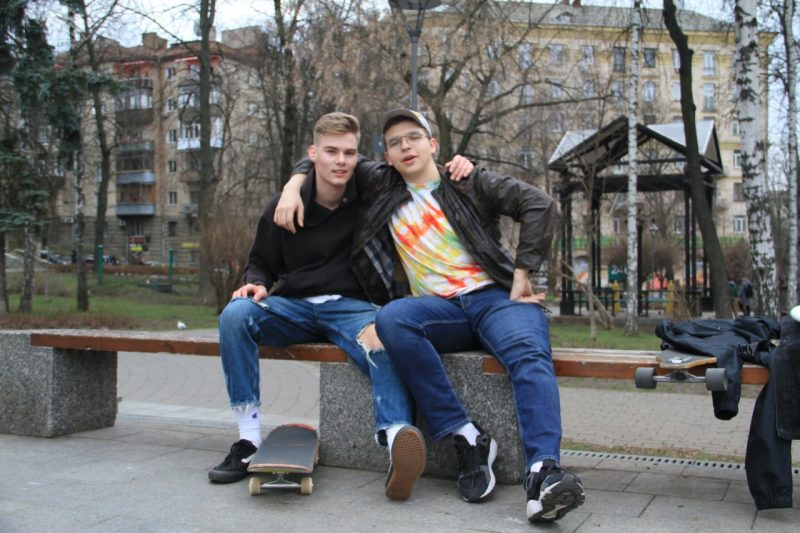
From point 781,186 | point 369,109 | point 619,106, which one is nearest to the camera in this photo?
point 369,109

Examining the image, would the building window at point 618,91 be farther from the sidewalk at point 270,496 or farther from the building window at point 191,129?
the building window at point 191,129

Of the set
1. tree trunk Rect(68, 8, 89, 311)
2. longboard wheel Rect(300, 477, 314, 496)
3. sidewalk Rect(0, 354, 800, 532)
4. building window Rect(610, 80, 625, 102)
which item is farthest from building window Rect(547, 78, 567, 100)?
longboard wheel Rect(300, 477, 314, 496)

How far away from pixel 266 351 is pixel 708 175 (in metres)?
16.9

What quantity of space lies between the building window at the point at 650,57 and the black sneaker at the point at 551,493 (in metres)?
16.4

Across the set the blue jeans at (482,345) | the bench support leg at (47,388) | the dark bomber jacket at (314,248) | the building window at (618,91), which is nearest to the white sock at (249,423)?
the dark bomber jacket at (314,248)

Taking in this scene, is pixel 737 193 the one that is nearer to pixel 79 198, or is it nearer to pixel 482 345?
pixel 79 198

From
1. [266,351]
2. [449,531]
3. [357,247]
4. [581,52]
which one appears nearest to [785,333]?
[449,531]

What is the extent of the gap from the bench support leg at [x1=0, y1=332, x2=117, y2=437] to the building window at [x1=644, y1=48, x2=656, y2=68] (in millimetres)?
15508

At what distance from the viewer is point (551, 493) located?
2900 millimetres

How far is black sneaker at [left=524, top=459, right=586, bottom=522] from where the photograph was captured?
9.51 feet

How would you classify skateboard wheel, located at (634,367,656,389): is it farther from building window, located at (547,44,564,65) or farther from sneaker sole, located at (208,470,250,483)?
building window, located at (547,44,564,65)

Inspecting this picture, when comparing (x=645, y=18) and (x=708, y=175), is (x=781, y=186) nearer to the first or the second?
(x=708, y=175)

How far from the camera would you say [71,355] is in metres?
4.95

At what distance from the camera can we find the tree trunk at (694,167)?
14062 millimetres
